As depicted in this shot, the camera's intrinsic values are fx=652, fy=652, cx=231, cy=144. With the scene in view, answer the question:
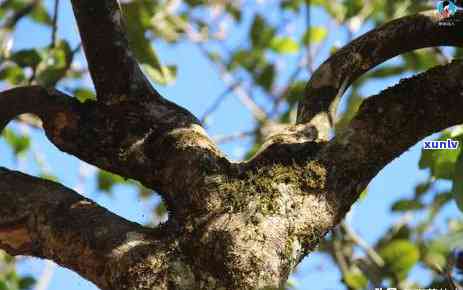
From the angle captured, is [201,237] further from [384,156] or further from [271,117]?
[271,117]

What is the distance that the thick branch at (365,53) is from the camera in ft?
5.37

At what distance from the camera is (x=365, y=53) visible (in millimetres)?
1670

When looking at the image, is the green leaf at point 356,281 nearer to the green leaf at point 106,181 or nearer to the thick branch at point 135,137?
the thick branch at point 135,137

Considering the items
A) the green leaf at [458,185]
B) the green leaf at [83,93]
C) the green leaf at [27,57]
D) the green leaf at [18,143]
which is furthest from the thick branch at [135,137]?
the green leaf at [18,143]

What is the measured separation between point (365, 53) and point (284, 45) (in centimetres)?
233

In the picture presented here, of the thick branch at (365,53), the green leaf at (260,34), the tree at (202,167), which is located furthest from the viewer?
the green leaf at (260,34)

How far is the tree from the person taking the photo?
1326 millimetres

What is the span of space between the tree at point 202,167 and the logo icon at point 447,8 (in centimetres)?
3

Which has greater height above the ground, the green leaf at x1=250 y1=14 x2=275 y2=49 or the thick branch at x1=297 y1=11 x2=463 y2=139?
the green leaf at x1=250 y1=14 x2=275 y2=49

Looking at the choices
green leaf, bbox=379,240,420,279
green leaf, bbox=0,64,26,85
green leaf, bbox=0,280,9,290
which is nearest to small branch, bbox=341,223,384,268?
green leaf, bbox=379,240,420,279

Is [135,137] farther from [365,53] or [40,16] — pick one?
[40,16]

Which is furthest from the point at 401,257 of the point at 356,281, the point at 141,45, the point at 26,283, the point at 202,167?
the point at 26,283

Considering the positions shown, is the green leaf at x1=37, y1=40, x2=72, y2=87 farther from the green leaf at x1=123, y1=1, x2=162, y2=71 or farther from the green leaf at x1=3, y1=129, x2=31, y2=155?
the green leaf at x1=3, y1=129, x2=31, y2=155

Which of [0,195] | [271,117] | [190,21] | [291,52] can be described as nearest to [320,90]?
[0,195]
